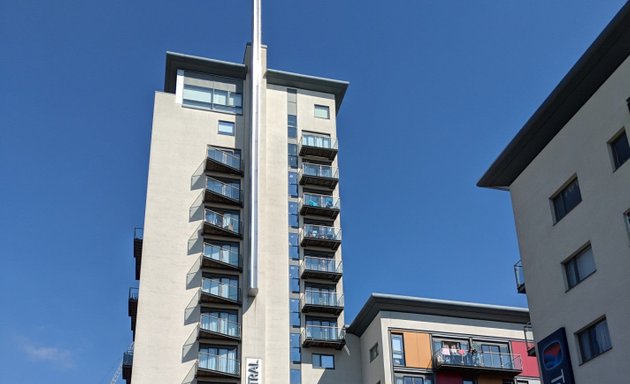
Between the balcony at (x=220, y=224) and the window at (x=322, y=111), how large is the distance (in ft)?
39.4

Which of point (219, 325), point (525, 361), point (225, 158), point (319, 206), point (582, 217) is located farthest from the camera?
point (319, 206)

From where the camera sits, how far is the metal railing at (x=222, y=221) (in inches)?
2314

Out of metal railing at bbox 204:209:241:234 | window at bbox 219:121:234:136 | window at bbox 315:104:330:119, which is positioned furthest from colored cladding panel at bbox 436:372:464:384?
window at bbox 219:121:234:136

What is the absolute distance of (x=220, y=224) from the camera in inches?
2323

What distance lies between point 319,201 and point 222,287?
10.6 meters

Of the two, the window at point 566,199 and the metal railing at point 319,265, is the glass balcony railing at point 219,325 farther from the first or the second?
the window at point 566,199

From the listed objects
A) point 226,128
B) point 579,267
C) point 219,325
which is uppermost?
point 226,128

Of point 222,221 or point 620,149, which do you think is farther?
point 222,221

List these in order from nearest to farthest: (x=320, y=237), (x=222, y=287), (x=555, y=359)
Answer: (x=555, y=359) → (x=222, y=287) → (x=320, y=237)

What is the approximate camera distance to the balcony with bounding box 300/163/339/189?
62844 mm

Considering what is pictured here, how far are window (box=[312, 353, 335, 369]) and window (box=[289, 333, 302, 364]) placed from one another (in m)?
1.13

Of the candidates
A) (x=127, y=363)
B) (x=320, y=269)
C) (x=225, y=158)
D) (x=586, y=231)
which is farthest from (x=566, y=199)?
(x=127, y=363)

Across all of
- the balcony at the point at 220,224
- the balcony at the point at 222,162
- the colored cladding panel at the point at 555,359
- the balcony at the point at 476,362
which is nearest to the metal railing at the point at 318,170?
the balcony at the point at 222,162

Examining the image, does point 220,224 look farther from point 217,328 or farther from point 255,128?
point 255,128
